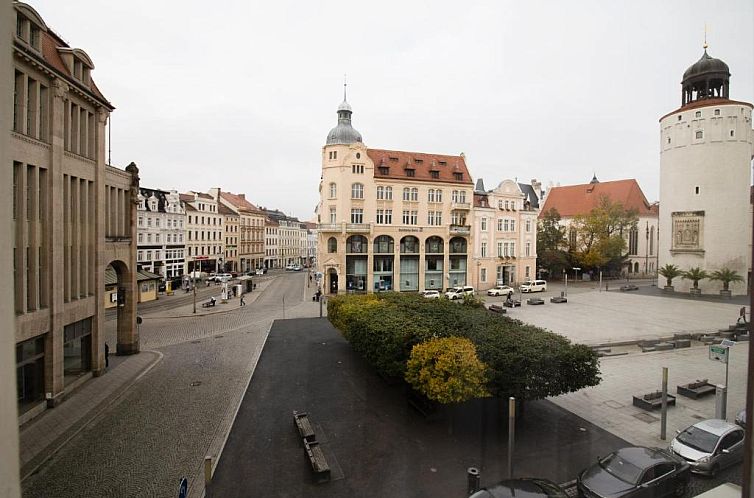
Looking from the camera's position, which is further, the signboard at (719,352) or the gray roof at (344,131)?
the gray roof at (344,131)

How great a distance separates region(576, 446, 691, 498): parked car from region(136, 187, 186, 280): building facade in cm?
2679

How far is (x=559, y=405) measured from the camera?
29.4 feet

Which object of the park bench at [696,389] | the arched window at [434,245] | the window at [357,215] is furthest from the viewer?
the arched window at [434,245]

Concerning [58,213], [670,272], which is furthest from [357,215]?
[58,213]

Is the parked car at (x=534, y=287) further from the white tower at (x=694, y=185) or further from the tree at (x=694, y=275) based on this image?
the tree at (x=694, y=275)

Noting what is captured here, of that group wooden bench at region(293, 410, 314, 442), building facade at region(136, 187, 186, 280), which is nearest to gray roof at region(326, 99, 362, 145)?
building facade at region(136, 187, 186, 280)

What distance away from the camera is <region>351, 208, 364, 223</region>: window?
93.1 ft

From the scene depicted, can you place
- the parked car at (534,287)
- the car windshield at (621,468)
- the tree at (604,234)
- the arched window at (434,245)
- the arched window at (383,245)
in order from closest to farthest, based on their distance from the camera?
1. the car windshield at (621,468)
2. the arched window at (383,245)
3. the parked car at (534,287)
4. the arched window at (434,245)
5. the tree at (604,234)

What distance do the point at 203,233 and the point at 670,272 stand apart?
35780mm

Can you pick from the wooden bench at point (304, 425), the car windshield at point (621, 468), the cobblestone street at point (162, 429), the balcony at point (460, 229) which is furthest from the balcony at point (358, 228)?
the car windshield at point (621, 468)

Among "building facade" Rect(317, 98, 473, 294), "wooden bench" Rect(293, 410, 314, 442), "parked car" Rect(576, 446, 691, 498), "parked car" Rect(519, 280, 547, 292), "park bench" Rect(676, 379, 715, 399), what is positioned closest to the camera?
"parked car" Rect(576, 446, 691, 498)

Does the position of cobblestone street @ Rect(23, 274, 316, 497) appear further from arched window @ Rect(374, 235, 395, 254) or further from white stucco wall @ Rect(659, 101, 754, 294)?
arched window @ Rect(374, 235, 395, 254)

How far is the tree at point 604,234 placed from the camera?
1244 inches

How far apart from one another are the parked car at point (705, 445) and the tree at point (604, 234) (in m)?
28.6
